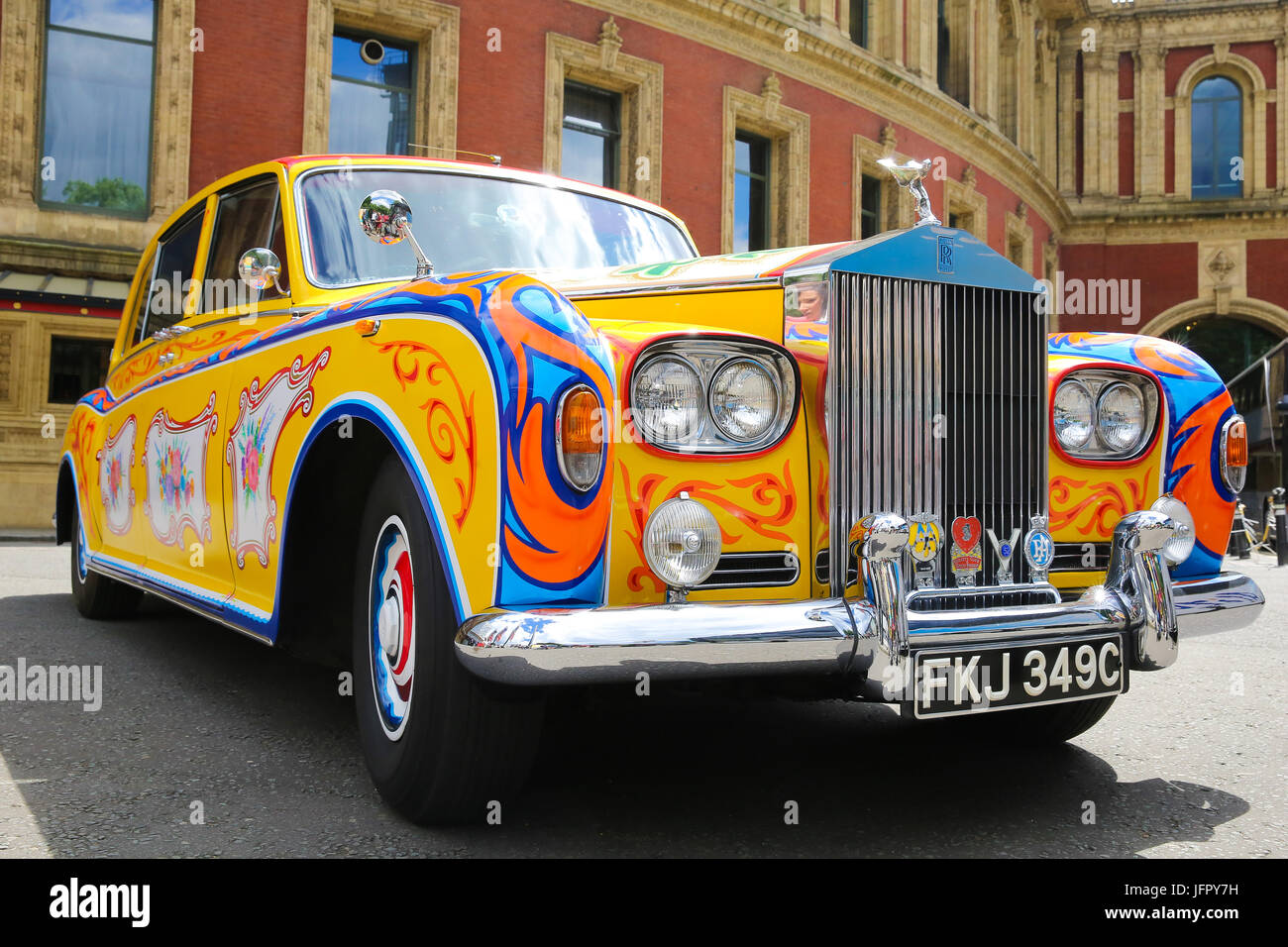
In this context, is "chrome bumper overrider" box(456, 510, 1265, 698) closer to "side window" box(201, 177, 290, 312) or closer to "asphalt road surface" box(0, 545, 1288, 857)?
"asphalt road surface" box(0, 545, 1288, 857)

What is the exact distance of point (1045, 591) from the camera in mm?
2891

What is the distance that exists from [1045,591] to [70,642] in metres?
4.35

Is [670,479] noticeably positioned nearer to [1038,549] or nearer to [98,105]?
[1038,549]

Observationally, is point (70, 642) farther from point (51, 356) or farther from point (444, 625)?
point (51, 356)

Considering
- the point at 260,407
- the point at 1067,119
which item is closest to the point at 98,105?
the point at 260,407

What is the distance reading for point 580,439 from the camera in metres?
2.37

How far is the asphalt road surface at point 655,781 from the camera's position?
105 inches

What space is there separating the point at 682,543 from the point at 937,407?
0.91m

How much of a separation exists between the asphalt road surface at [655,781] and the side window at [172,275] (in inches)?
58.0

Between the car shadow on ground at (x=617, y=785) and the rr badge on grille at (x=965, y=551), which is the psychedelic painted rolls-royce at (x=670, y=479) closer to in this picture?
the rr badge on grille at (x=965, y=551)

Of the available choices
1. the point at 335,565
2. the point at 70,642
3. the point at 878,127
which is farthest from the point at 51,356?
the point at 878,127

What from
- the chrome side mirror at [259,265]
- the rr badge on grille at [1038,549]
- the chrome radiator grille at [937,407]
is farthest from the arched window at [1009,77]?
the chrome side mirror at [259,265]

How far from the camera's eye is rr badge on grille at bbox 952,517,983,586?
2939 millimetres
